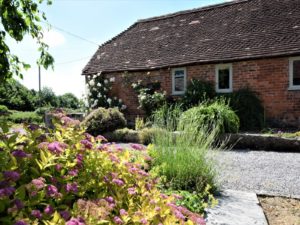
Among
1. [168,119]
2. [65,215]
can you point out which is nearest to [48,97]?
[168,119]

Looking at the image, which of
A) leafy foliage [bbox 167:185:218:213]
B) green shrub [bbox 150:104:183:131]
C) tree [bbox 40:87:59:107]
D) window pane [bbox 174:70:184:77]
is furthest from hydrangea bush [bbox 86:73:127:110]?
tree [bbox 40:87:59:107]

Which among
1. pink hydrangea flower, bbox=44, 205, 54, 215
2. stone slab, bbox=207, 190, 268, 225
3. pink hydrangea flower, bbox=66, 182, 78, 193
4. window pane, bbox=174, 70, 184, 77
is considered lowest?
stone slab, bbox=207, 190, 268, 225

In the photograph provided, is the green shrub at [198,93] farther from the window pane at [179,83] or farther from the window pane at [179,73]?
the window pane at [179,73]

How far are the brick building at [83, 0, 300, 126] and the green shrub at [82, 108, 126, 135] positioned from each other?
9.72 ft

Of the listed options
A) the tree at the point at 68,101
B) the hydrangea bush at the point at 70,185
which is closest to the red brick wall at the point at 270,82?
the hydrangea bush at the point at 70,185

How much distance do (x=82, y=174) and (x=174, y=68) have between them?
11.7 meters

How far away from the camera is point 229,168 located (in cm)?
634

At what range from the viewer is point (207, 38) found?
13781 millimetres

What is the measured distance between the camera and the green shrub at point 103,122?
11383 millimetres

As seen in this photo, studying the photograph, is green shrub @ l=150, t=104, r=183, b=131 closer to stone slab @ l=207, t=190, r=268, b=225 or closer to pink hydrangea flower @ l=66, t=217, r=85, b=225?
stone slab @ l=207, t=190, r=268, b=225

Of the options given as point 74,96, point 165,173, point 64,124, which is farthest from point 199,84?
point 74,96

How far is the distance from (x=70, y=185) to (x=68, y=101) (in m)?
30.7

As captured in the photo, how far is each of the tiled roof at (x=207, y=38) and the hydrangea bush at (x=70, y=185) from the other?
998cm

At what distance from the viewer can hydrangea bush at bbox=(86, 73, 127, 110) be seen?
1513 cm
